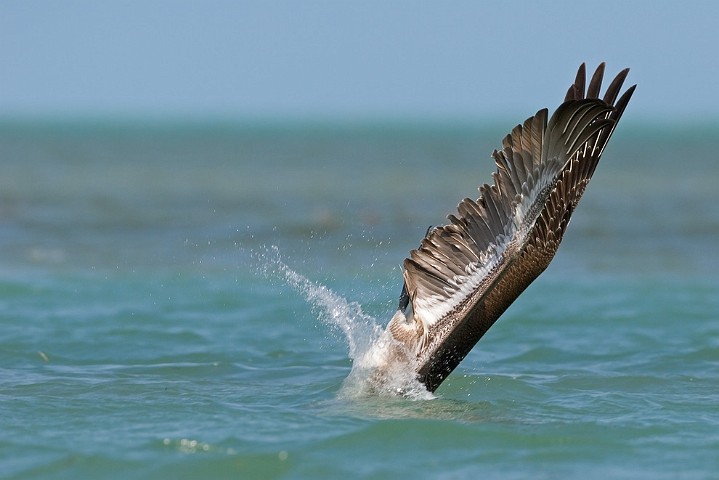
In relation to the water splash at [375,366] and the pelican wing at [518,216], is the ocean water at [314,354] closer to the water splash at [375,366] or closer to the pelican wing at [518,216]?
the water splash at [375,366]

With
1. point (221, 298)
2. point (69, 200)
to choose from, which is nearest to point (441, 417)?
point (221, 298)

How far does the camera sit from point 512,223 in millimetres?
6859

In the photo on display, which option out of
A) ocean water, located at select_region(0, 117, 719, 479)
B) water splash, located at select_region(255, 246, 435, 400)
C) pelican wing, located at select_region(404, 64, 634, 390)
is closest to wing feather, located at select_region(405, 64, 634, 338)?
pelican wing, located at select_region(404, 64, 634, 390)

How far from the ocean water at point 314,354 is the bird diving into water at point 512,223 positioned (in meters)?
0.59

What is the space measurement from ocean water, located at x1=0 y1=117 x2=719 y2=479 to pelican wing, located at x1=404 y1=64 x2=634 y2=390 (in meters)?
0.65

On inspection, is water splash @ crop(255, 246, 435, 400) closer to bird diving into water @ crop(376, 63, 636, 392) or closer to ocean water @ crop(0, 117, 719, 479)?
ocean water @ crop(0, 117, 719, 479)

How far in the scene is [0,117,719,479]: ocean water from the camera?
6.44 m

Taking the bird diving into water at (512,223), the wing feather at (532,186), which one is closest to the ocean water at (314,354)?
the bird diving into water at (512,223)

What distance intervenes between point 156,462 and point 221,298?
5.32 metres

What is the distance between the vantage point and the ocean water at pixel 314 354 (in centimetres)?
644

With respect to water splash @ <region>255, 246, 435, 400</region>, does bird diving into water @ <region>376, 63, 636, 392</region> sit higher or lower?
higher

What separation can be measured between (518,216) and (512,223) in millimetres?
52

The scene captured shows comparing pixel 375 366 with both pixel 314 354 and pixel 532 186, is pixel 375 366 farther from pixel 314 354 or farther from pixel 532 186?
pixel 314 354

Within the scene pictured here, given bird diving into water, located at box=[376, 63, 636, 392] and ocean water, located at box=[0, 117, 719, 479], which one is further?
bird diving into water, located at box=[376, 63, 636, 392]
